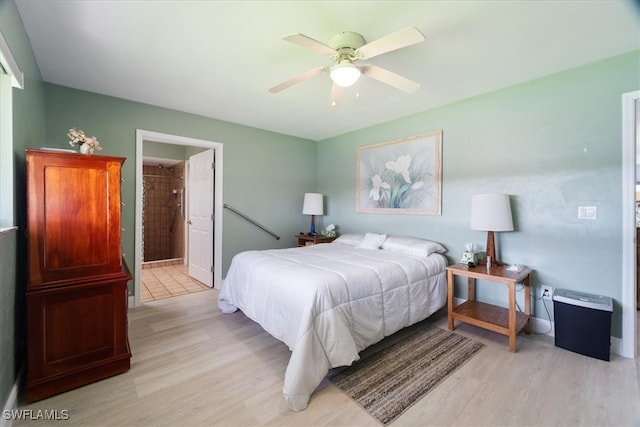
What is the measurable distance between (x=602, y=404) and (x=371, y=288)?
149 centimetres

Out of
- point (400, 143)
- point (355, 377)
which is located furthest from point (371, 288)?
point (400, 143)

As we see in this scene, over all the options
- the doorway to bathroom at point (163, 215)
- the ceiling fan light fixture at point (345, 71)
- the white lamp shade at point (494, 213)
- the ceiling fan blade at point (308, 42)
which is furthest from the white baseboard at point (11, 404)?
the white lamp shade at point (494, 213)

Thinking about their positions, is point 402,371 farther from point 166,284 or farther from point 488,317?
point 166,284

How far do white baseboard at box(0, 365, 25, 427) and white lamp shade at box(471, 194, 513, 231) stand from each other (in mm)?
3468

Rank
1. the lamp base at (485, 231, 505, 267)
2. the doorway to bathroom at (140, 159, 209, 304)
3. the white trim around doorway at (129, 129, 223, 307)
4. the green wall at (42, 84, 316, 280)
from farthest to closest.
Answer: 1. the doorway to bathroom at (140, 159, 209, 304)
2. the white trim around doorway at (129, 129, 223, 307)
3. the green wall at (42, 84, 316, 280)
4. the lamp base at (485, 231, 505, 267)

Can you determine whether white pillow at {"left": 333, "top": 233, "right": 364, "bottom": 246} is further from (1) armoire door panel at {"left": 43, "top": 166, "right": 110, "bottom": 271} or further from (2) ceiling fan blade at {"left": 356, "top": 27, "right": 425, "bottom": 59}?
(1) armoire door panel at {"left": 43, "top": 166, "right": 110, "bottom": 271}

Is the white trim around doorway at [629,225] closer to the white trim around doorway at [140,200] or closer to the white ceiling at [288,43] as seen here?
the white ceiling at [288,43]

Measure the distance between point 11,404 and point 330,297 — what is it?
6.25ft

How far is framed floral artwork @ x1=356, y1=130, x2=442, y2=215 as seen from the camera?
3.33 m

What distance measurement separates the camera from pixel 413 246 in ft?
10.2

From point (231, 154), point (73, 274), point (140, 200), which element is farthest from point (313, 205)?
point (73, 274)

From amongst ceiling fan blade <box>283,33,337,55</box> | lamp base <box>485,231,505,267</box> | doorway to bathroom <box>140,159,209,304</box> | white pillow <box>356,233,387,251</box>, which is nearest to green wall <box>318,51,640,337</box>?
lamp base <box>485,231,505,267</box>

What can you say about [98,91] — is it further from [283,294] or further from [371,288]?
[371,288]

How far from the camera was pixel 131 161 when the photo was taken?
3.14 m
